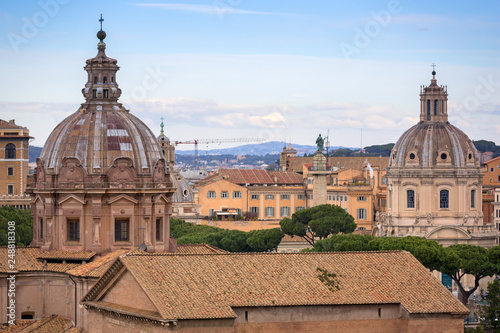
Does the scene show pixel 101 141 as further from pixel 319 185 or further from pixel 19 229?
pixel 319 185

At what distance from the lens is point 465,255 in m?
95.9

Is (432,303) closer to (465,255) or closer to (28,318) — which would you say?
(28,318)

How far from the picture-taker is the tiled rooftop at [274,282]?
179 ft

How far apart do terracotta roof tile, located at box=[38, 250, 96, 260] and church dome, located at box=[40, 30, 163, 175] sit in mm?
3693

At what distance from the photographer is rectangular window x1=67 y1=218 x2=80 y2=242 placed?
6681cm

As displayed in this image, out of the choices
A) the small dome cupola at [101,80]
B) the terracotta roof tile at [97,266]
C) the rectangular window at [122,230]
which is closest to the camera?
the terracotta roof tile at [97,266]

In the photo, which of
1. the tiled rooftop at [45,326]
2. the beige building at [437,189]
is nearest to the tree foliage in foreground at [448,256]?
the beige building at [437,189]

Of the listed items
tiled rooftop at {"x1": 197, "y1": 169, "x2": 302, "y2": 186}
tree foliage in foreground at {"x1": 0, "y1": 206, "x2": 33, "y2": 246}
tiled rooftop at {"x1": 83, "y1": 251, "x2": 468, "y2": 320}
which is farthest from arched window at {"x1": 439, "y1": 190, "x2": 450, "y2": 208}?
tiled rooftop at {"x1": 83, "y1": 251, "x2": 468, "y2": 320}

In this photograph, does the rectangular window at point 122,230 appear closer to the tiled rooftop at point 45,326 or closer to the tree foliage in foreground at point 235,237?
the tiled rooftop at point 45,326

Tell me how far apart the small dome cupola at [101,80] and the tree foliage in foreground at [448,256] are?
89.8 ft

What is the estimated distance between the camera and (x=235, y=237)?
123 m

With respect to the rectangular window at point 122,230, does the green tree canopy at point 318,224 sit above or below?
below

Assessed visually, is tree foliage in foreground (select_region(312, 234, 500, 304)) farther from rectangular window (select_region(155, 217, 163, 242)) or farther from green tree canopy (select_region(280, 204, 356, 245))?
green tree canopy (select_region(280, 204, 356, 245))

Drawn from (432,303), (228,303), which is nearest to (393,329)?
(432,303)
